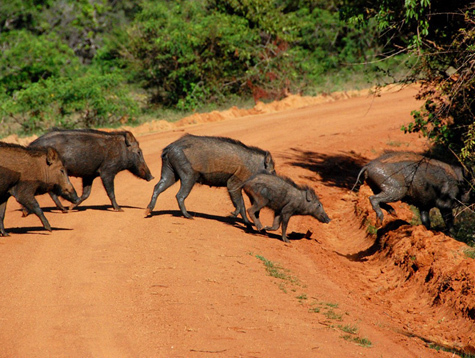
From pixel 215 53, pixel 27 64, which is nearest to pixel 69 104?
pixel 27 64

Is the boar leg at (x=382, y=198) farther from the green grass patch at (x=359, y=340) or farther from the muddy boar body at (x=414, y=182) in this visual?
the green grass patch at (x=359, y=340)

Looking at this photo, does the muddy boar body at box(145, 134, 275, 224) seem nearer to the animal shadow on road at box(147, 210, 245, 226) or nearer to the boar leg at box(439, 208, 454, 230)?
the animal shadow on road at box(147, 210, 245, 226)

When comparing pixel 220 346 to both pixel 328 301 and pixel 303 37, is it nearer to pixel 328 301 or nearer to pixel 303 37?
pixel 328 301

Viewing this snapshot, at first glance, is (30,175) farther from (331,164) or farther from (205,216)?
(331,164)

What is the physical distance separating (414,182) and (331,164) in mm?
4982

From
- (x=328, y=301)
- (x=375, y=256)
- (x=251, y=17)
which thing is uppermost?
(x=251, y=17)

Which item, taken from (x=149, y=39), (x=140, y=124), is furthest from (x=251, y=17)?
(x=140, y=124)

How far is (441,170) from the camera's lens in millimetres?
12367

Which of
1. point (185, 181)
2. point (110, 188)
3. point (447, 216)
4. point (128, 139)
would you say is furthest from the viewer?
point (447, 216)

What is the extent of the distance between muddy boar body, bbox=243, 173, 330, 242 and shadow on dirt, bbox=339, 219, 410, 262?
48.7 inches

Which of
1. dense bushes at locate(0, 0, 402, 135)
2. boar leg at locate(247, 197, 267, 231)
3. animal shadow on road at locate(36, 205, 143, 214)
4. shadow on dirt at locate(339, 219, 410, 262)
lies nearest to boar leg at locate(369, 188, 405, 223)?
shadow on dirt at locate(339, 219, 410, 262)

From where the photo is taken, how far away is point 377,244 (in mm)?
12250

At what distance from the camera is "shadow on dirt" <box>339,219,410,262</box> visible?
12039mm

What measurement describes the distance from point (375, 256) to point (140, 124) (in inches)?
479
